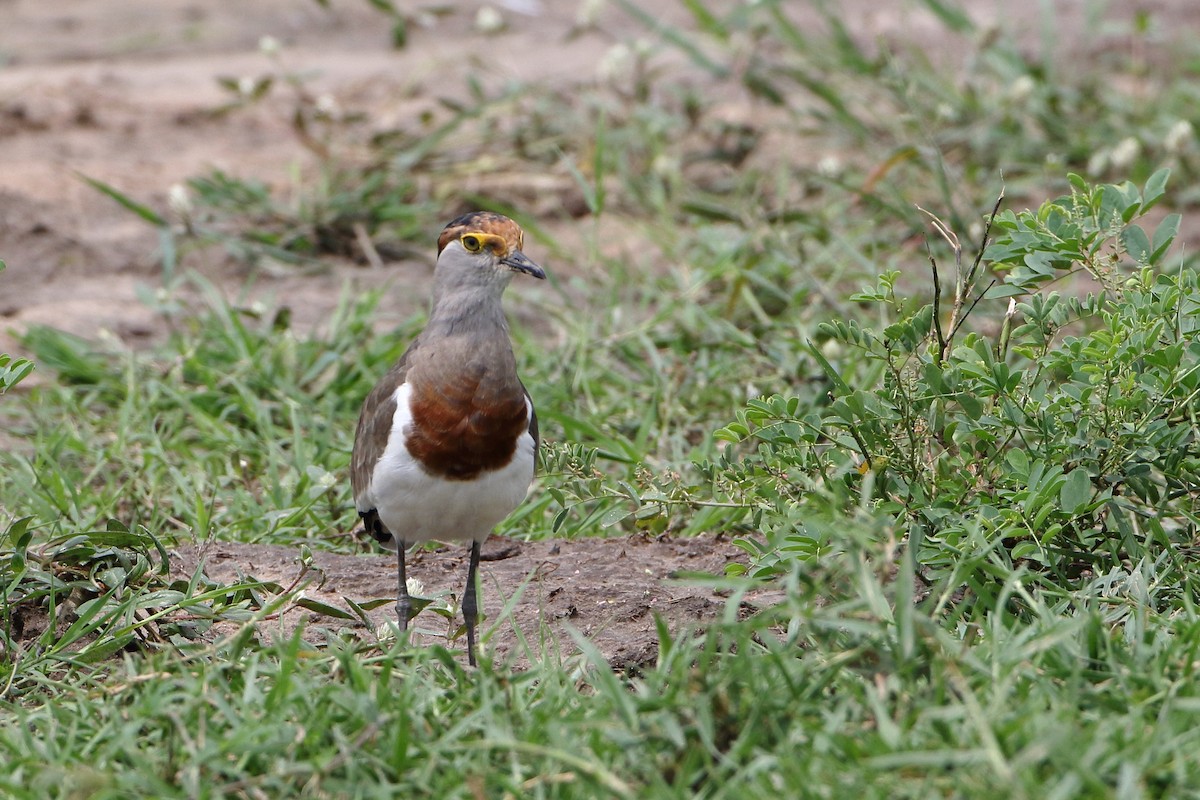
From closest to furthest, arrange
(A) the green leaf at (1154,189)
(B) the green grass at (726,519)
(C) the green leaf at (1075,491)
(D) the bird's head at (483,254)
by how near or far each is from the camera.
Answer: (B) the green grass at (726,519)
(C) the green leaf at (1075,491)
(A) the green leaf at (1154,189)
(D) the bird's head at (483,254)

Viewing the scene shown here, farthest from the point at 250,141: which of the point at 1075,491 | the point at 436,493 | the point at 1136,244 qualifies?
the point at 1075,491

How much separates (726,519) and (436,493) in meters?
1.15

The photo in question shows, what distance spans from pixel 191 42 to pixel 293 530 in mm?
5298

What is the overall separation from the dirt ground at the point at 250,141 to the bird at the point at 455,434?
0.24 metres

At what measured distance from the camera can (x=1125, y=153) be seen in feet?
21.2

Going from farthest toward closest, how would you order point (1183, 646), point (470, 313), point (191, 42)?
point (191, 42) → point (470, 313) → point (1183, 646)

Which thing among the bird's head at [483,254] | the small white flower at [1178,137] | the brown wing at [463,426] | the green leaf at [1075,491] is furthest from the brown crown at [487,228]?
the small white flower at [1178,137]

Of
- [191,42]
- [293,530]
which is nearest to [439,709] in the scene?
[293,530]

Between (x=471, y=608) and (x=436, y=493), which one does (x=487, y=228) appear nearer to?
(x=436, y=493)

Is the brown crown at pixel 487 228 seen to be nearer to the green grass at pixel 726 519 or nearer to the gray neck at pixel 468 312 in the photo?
the gray neck at pixel 468 312

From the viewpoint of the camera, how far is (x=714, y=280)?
Result: 19.9 ft

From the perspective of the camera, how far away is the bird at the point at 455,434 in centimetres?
377

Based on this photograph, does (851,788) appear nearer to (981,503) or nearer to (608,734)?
(608,734)

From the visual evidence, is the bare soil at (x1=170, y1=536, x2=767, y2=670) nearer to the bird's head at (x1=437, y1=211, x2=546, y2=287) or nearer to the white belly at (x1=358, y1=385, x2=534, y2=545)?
the white belly at (x1=358, y1=385, x2=534, y2=545)
